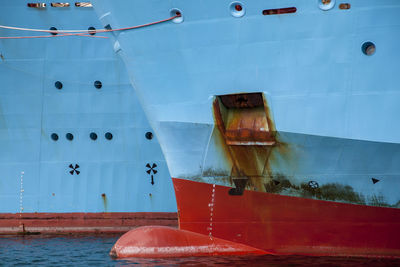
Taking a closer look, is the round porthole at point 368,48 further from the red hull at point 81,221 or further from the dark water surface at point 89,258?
the red hull at point 81,221

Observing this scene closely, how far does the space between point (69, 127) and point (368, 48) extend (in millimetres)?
9240

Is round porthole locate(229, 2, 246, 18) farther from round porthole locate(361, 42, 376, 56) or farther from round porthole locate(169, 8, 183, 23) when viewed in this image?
round porthole locate(361, 42, 376, 56)

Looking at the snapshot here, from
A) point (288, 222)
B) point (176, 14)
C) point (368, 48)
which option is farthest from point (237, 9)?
point (288, 222)

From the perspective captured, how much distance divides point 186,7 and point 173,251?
4.57 metres

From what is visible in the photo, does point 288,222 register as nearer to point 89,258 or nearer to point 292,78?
point 292,78

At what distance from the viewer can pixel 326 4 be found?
969 centimetres

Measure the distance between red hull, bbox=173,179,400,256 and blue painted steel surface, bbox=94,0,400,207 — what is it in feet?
0.84

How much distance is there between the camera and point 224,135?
10.7 metres

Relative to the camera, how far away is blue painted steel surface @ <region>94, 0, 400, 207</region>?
9.70 meters

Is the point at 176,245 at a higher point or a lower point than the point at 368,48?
lower

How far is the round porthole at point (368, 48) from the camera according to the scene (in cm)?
970

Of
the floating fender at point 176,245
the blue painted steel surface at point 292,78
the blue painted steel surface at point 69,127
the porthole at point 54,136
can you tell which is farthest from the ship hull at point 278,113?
the porthole at point 54,136

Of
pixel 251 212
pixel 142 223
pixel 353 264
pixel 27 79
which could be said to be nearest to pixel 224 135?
pixel 251 212

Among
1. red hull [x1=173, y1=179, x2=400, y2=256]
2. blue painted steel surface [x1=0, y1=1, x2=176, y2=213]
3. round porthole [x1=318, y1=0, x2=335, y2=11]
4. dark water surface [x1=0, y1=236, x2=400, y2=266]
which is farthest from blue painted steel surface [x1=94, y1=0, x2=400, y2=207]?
blue painted steel surface [x1=0, y1=1, x2=176, y2=213]
